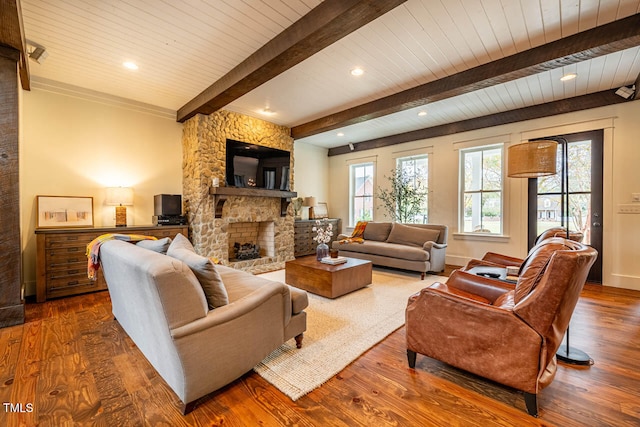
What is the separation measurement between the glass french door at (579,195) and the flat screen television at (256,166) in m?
4.44

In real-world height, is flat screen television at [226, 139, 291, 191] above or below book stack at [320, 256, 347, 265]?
above

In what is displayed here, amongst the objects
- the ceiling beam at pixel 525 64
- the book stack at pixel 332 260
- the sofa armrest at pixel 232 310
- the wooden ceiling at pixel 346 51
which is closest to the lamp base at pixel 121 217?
the wooden ceiling at pixel 346 51

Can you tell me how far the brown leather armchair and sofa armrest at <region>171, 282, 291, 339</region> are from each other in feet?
3.12

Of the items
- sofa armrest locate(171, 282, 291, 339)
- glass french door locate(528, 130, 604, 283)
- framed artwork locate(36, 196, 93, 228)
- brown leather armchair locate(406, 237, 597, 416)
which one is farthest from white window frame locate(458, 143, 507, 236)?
framed artwork locate(36, 196, 93, 228)

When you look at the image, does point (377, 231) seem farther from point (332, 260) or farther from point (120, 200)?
point (120, 200)

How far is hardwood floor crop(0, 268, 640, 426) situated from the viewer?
1.50m

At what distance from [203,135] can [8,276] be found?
113 inches

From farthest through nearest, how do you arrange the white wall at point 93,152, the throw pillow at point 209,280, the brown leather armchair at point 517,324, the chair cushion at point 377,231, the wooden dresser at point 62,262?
the chair cushion at point 377,231 < the white wall at point 93,152 < the wooden dresser at point 62,262 < the throw pillow at point 209,280 < the brown leather armchair at point 517,324

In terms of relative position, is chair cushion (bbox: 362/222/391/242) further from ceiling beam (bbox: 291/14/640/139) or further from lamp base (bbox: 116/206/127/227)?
lamp base (bbox: 116/206/127/227)

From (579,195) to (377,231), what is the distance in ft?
10.6

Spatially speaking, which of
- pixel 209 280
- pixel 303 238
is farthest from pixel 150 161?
pixel 209 280

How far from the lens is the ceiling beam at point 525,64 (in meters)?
2.44

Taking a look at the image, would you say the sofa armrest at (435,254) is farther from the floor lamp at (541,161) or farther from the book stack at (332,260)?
the floor lamp at (541,161)

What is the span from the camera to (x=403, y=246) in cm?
478
